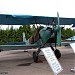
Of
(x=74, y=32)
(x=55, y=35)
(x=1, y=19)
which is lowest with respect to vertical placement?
(x=74, y=32)

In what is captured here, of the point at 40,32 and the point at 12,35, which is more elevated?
the point at 40,32

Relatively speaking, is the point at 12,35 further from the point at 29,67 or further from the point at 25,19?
the point at 29,67

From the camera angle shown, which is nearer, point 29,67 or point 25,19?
point 29,67

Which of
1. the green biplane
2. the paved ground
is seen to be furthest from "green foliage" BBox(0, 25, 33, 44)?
the paved ground

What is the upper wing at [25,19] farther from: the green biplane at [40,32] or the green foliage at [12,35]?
the green foliage at [12,35]

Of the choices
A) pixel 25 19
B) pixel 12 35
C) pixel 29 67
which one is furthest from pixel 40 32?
pixel 12 35

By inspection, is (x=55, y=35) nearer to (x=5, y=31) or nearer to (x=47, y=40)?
(x=47, y=40)

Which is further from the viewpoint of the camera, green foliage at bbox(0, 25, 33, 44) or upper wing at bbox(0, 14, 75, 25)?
green foliage at bbox(0, 25, 33, 44)

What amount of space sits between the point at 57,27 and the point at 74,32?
31.6 m

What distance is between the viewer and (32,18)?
13.0 metres

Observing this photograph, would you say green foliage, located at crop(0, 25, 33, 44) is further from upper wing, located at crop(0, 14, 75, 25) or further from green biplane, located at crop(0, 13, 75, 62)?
green biplane, located at crop(0, 13, 75, 62)

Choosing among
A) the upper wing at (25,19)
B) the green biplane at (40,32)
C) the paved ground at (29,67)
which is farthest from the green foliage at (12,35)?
the paved ground at (29,67)

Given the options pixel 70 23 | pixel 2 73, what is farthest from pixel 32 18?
pixel 2 73

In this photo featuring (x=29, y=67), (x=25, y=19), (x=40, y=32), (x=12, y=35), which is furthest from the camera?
(x=12, y=35)
